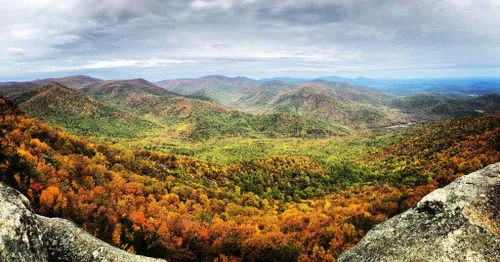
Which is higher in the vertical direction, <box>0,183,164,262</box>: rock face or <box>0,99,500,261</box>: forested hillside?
<box>0,183,164,262</box>: rock face

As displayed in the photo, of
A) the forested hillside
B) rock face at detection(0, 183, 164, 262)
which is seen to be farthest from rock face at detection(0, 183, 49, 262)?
the forested hillside

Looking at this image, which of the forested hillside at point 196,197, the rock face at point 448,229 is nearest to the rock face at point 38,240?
the forested hillside at point 196,197

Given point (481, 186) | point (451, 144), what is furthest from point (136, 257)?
point (451, 144)

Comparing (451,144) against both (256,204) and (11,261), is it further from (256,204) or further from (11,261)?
(11,261)

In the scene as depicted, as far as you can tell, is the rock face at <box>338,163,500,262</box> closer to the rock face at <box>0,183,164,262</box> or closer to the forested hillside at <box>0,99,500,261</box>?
the rock face at <box>0,183,164,262</box>

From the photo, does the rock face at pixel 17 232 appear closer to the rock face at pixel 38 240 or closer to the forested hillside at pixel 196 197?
the rock face at pixel 38 240

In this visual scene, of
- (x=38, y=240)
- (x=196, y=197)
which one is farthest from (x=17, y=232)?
(x=196, y=197)

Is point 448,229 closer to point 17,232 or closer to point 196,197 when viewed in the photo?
point 17,232
